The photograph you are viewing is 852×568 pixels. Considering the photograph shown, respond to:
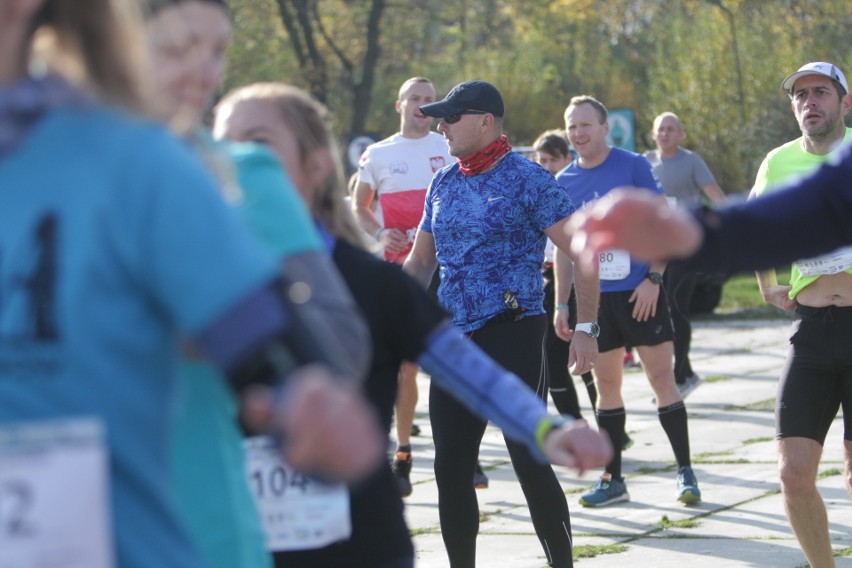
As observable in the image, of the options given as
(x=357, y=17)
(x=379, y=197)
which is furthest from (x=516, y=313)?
(x=357, y=17)

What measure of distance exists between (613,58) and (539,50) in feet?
6.08

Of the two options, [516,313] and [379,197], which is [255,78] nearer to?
[379,197]

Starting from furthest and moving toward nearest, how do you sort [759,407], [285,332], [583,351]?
[759,407] → [583,351] → [285,332]

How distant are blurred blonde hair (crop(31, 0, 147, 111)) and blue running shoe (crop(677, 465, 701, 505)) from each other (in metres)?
6.26

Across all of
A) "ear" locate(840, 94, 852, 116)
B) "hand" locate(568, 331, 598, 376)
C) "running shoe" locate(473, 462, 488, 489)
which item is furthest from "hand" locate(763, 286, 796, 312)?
"running shoe" locate(473, 462, 488, 489)

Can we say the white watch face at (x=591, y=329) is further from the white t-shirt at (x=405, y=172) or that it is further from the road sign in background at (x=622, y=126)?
the road sign in background at (x=622, y=126)

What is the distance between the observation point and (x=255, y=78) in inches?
1421

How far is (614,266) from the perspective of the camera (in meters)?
8.32

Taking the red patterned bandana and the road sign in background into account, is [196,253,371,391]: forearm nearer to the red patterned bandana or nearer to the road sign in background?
the red patterned bandana

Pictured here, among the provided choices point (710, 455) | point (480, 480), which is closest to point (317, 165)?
point (480, 480)

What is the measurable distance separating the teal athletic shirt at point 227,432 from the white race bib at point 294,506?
1.95 feet

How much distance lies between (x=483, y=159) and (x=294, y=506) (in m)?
3.41

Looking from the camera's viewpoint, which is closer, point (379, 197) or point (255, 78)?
point (379, 197)

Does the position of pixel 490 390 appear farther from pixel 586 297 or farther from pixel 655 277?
pixel 655 277
